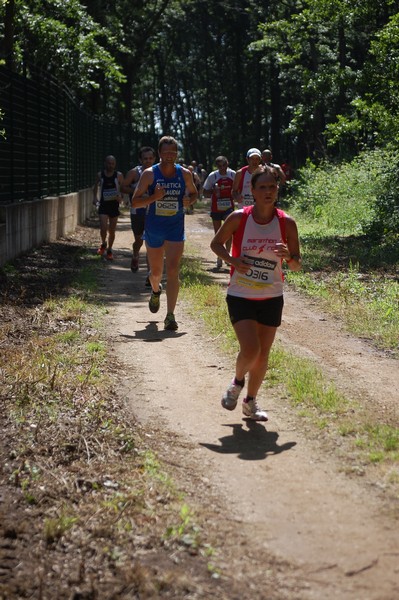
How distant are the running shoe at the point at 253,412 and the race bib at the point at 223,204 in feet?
31.9

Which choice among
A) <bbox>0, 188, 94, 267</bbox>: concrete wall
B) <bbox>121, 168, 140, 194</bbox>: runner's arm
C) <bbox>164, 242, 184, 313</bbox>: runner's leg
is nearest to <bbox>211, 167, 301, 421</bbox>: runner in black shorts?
<bbox>164, 242, 184, 313</bbox>: runner's leg

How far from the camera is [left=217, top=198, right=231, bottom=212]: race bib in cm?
1641

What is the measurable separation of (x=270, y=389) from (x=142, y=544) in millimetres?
3204

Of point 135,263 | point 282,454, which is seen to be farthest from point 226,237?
point 135,263

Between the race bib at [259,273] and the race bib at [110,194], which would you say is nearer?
the race bib at [259,273]

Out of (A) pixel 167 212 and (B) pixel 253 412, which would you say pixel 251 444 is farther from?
(A) pixel 167 212

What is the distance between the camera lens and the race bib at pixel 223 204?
53.8 ft

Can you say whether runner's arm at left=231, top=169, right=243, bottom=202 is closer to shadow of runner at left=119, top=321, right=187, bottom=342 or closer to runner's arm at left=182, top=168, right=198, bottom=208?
runner's arm at left=182, top=168, right=198, bottom=208

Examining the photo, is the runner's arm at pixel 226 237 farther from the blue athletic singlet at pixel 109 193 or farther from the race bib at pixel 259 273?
the blue athletic singlet at pixel 109 193

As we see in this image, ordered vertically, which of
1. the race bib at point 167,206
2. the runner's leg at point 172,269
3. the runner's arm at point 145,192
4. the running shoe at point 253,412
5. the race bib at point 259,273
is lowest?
the running shoe at point 253,412

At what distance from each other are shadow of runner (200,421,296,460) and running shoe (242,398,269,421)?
0.11 meters

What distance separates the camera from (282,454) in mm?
6109

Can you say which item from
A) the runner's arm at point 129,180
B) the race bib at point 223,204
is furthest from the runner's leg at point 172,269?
the race bib at point 223,204

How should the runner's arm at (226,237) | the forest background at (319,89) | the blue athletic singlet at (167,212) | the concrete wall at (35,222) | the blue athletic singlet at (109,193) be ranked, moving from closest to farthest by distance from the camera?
the runner's arm at (226,237), the blue athletic singlet at (167,212), the concrete wall at (35,222), the forest background at (319,89), the blue athletic singlet at (109,193)
